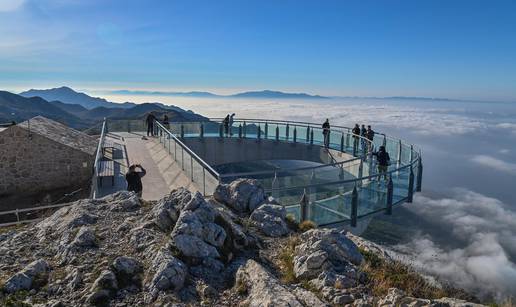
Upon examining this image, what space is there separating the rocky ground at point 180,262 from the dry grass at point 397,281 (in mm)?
114

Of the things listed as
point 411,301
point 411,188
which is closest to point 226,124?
point 411,188

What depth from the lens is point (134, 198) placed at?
27.5ft

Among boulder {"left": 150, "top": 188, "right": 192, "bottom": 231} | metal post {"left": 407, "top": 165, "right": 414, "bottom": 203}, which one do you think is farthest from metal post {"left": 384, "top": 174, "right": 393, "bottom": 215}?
boulder {"left": 150, "top": 188, "right": 192, "bottom": 231}

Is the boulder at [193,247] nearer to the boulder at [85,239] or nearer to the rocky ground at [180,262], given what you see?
the rocky ground at [180,262]

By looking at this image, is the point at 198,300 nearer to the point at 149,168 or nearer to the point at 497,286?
the point at 149,168

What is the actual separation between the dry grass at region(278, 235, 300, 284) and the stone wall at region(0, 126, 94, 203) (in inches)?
516

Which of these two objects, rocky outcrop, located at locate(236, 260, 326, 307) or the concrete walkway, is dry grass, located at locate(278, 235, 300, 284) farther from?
the concrete walkway

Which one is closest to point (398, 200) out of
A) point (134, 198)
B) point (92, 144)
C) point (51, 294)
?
point (134, 198)

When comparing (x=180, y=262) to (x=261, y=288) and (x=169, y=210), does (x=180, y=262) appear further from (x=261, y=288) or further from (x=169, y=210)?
(x=169, y=210)

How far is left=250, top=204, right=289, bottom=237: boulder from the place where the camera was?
25.2ft

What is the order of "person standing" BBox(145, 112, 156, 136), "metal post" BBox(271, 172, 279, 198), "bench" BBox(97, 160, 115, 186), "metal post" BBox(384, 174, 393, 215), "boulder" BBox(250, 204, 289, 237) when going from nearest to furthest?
"boulder" BBox(250, 204, 289, 237)
"metal post" BBox(271, 172, 279, 198)
"metal post" BBox(384, 174, 393, 215)
"bench" BBox(97, 160, 115, 186)
"person standing" BBox(145, 112, 156, 136)

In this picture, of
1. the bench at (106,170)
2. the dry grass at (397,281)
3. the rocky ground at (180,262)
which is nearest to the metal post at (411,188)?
the rocky ground at (180,262)

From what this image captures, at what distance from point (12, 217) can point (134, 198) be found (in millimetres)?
10038

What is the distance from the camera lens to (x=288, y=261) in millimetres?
6238
